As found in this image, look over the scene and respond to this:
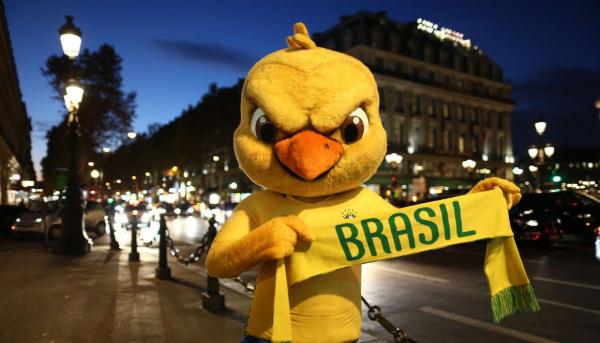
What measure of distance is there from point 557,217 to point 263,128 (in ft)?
52.7

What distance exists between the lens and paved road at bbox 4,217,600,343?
234 inches

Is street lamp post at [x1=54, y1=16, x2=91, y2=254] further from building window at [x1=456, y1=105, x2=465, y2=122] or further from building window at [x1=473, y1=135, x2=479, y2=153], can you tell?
building window at [x1=473, y1=135, x2=479, y2=153]

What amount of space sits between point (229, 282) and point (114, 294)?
1983 mm

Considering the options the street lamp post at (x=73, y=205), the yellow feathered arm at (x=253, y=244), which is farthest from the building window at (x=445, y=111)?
the yellow feathered arm at (x=253, y=244)

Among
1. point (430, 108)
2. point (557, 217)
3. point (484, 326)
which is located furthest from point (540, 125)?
point (430, 108)

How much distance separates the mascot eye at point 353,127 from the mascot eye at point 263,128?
0.38 meters

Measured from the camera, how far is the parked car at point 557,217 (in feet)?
49.0

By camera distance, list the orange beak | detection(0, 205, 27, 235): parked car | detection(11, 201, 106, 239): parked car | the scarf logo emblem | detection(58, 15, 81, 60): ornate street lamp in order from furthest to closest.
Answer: detection(0, 205, 27, 235): parked car, detection(11, 201, 106, 239): parked car, detection(58, 15, 81, 60): ornate street lamp, the scarf logo emblem, the orange beak

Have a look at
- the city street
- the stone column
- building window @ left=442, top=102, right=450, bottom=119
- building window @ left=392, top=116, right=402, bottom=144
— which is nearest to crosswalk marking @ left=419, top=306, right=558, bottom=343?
the city street

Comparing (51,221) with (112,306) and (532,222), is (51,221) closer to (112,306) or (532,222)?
(112,306)

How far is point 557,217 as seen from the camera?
16125mm

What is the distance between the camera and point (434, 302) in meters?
7.64

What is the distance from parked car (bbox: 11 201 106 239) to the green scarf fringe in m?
16.1

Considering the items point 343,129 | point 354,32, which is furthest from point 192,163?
point 343,129
